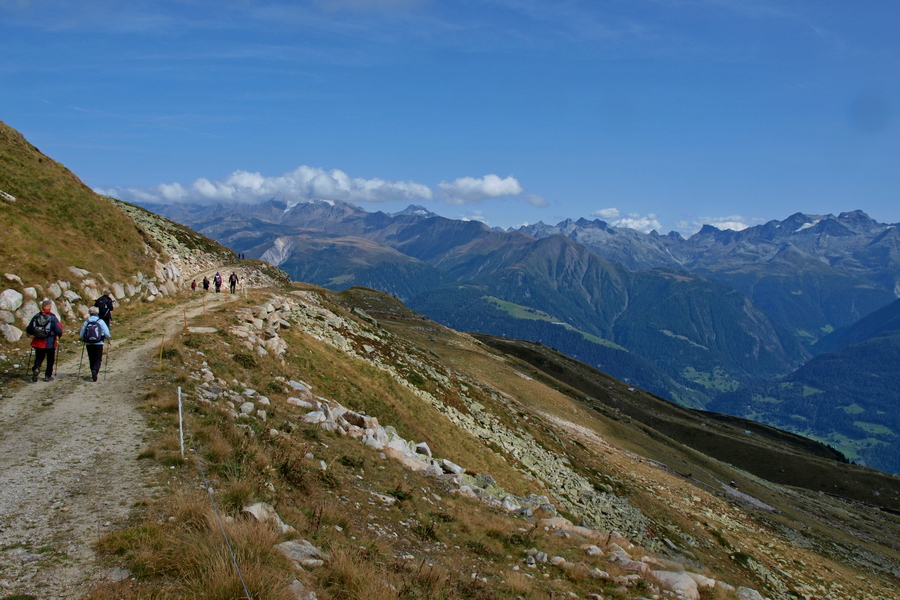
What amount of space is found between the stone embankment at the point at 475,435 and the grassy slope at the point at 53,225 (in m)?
10.6

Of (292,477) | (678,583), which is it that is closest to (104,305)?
(292,477)

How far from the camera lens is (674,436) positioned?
10912cm

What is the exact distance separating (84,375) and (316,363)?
11.5 meters

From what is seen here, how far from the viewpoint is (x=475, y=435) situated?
3303cm

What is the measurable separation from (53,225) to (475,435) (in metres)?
32.3

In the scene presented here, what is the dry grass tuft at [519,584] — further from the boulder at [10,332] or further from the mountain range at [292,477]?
the boulder at [10,332]

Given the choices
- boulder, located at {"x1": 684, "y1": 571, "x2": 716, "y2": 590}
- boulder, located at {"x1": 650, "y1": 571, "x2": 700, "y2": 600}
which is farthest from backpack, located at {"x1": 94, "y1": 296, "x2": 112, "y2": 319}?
boulder, located at {"x1": 684, "y1": 571, "x2": 716, "y2": 590}

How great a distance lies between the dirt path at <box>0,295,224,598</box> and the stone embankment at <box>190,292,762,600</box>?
3151 millimetres

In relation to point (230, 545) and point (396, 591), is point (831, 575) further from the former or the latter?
point (230, 545)

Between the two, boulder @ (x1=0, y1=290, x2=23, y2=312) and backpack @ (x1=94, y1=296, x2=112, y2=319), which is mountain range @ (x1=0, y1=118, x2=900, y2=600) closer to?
boulder @ (x1=0, y1=290, x2=23, y2=312)

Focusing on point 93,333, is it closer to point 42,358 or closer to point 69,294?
point 42,358

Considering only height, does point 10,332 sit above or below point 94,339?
below

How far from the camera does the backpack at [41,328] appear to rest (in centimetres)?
1748

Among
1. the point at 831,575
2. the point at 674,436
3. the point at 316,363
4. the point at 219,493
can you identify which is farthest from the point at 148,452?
the point at 674,436
